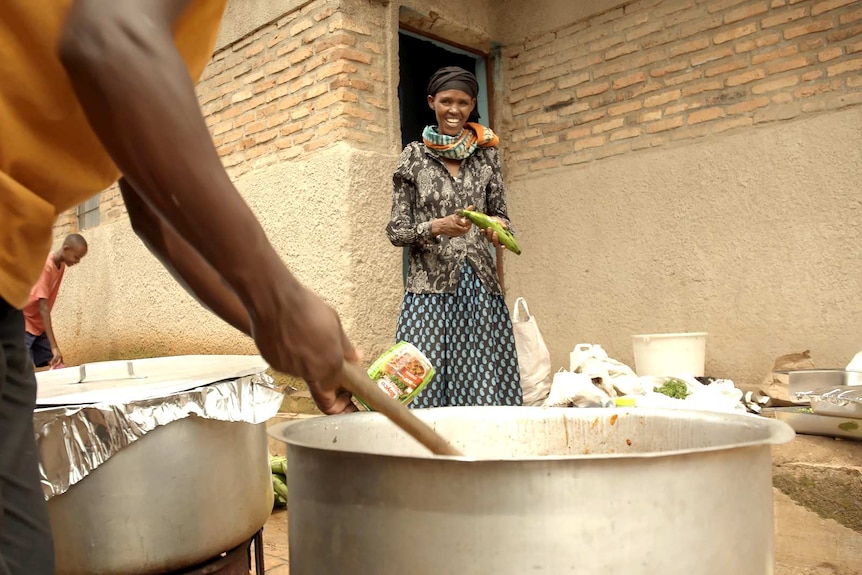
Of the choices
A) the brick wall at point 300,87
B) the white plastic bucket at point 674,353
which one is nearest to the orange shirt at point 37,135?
the brick wall at point 300,87

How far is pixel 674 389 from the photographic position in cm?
388

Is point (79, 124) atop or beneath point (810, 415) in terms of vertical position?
atop

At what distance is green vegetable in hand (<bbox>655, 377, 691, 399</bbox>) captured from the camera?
12.6 feet

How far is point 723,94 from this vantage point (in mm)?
4598

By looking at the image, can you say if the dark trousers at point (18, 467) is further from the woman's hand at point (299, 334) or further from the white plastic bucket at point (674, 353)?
the white plastic bucket at point (674, 353)

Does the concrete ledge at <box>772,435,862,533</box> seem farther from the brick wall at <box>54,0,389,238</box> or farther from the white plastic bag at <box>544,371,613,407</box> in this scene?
the brick wall at <box>54,0,389,238</box>

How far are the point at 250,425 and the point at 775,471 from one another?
2.32 meters

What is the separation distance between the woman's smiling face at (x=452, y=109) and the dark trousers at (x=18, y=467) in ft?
8.69

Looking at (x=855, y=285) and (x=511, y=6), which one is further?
(x=511, y=6)

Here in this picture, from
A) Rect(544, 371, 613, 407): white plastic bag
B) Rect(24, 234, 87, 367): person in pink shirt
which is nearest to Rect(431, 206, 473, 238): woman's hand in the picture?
Rect(544, 371, 613, 407): white plastic bag

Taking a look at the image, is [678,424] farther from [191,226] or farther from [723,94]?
[723,94]

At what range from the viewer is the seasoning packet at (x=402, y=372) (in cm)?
221

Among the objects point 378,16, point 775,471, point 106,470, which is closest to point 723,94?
point 378,16

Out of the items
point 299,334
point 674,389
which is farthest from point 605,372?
point 299,334
